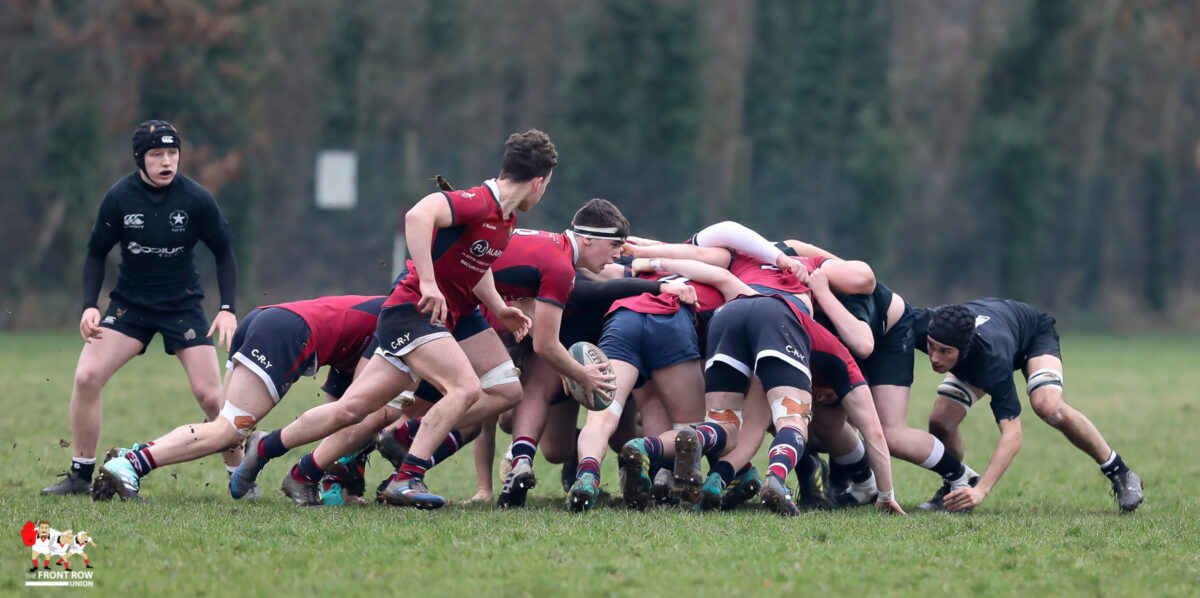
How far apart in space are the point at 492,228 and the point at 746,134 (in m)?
24.8

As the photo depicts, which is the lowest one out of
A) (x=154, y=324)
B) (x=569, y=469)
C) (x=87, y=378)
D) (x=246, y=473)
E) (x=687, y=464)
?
(x=569, y=469)

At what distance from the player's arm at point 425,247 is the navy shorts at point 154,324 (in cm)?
191

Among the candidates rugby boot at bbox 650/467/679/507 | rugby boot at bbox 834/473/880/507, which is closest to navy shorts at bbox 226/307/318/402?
rugby boot at bbox 650/467/679/507

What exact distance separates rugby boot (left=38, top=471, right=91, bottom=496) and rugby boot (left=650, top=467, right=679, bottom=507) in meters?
3.05

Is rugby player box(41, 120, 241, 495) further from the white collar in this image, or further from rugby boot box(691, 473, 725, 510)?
rugby boot box(691, 473, 725, 510)

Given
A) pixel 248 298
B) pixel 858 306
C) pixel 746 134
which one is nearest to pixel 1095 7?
pixel 746 134

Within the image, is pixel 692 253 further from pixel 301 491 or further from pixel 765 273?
pixel 301 491

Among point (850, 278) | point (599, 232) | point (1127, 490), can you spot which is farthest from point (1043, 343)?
point (599, 232)

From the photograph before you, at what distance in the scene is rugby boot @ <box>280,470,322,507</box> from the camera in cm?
669

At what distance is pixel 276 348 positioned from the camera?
6691 mm

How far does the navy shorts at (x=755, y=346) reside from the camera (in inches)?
266

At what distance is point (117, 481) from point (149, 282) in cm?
128

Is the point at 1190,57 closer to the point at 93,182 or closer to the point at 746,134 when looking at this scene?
the point at 746,134

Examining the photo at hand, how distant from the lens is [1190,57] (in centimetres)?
3031
